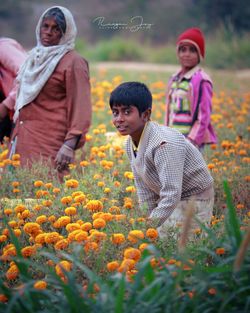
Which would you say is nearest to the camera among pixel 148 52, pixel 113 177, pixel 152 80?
pixel 113 177

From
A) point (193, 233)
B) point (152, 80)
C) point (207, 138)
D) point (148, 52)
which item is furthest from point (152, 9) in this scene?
point (193, 233)

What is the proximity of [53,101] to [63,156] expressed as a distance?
22.8 inches

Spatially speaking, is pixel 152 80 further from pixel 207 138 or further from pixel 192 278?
pixel 192 278

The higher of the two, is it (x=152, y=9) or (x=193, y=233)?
(x=152, y=9)

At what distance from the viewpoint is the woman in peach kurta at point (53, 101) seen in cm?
569

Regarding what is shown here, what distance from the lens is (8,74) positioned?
645 centimetres

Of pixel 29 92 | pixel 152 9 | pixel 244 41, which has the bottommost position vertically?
pixel 29 92

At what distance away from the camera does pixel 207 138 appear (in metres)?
6.28

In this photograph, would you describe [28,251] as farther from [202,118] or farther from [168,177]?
[202,118]

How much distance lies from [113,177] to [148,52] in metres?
14.1

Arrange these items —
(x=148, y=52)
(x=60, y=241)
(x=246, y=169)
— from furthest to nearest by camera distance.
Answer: (x=148, y=52) < (x=246, y=169) < (x=60, y=241)

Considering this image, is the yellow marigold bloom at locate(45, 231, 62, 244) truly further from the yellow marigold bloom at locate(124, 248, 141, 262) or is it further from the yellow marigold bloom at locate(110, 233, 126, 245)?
the yellow marigold bloom at locate(124, 248, 141, 262)

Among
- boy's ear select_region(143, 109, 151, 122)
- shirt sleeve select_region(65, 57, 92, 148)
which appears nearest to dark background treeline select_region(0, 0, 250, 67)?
shirt sleeve select_region(65, 57, 92, 148)

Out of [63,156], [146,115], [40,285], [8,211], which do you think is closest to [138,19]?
[63,156]
